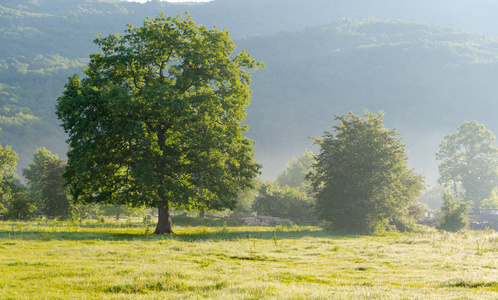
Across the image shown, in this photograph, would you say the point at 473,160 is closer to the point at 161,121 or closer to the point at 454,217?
the point at 454,217

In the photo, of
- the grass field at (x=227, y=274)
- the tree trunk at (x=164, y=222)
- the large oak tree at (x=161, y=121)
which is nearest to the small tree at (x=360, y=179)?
the large oak tree at (x=161, y=121)

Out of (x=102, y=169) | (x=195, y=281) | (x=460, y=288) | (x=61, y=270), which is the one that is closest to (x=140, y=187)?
(x=102, y=169)

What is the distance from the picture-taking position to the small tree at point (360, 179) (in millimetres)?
41312

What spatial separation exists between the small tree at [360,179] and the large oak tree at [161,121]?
1260 centimetres

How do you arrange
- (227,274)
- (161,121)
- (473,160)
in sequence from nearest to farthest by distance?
(227,274)
(161,121)
(473,160)

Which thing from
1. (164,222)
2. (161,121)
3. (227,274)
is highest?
(161,121)

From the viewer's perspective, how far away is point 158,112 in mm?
28672

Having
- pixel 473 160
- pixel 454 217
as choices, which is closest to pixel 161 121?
pixel 454 217

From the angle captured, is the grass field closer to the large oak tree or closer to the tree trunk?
the large oak tree

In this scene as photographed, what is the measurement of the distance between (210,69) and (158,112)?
5.92 m

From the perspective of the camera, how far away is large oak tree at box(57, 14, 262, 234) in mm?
27391

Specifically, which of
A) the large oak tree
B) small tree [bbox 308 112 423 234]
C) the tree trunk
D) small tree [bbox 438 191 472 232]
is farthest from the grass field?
small tree [bbox 438 191 472 232]

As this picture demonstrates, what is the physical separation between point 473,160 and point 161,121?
113259 mm

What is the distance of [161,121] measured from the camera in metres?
29.0
